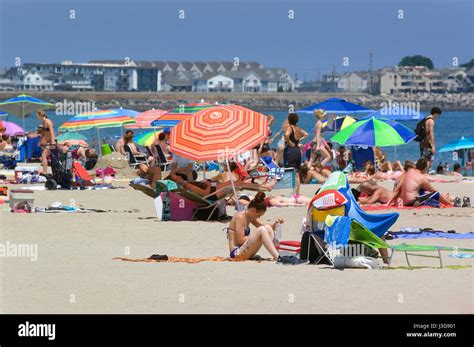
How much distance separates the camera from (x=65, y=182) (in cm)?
1639

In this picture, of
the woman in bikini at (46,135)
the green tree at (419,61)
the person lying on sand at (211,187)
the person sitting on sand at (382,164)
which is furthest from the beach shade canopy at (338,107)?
the green tree at (419,61)

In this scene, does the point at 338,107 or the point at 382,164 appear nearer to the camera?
the point at 382,164

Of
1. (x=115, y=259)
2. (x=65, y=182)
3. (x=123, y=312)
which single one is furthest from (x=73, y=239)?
(x=65, y=182)

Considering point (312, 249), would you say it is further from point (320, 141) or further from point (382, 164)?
point (382, 164)

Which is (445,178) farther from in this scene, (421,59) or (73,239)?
(421,59)

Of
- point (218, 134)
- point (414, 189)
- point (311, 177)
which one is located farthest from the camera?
point (311, 177)

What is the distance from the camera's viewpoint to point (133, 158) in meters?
19.3

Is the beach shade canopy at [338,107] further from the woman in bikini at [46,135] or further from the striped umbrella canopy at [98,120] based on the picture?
the woman in bikini at [46,135]

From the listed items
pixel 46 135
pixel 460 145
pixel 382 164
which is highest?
pixel 46 135

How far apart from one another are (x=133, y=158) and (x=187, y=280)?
34.9ft

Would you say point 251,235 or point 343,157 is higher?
point 343,157

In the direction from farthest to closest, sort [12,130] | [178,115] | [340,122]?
[12,130] < [340,122] < [178,115]

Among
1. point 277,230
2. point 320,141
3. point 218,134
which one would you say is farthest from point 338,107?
point 277,230
